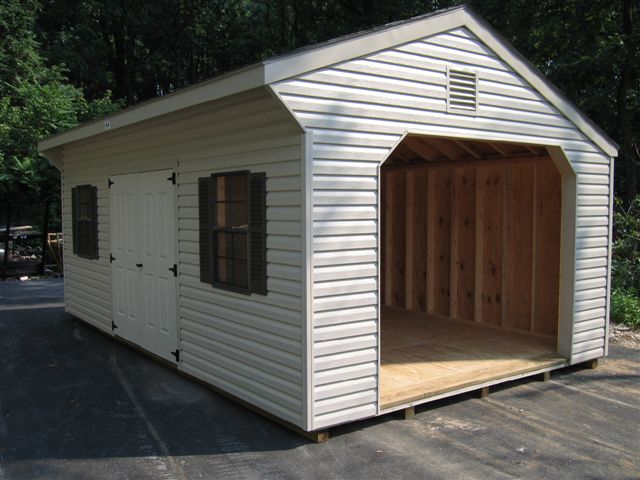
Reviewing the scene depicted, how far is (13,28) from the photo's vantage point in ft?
56.1

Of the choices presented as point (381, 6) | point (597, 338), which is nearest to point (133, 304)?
point (597, 338)

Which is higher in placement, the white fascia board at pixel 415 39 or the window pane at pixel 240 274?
the white fascia board at pixel 415 39

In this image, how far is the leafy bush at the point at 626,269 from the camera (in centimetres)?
789

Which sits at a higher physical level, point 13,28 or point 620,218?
point 13,28

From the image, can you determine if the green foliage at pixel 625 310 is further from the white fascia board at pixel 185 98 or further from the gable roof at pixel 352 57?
the white fascia board at pixel 185 98

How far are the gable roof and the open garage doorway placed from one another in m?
1.23

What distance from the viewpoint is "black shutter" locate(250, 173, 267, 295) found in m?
4.38

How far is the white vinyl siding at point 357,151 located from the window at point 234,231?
22.9 inches

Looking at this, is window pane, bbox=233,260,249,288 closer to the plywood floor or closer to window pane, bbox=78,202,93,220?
the plywood floor

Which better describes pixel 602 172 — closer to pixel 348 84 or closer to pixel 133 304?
pixel 348 84

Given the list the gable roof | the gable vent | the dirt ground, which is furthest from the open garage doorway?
the gable vent

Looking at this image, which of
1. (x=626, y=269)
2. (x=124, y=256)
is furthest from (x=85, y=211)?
(x=626, y=269)

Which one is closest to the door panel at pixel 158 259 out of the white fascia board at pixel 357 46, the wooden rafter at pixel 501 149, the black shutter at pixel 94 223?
the black shutter at pixel 94 223

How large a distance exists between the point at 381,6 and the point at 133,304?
14120 millimetres
